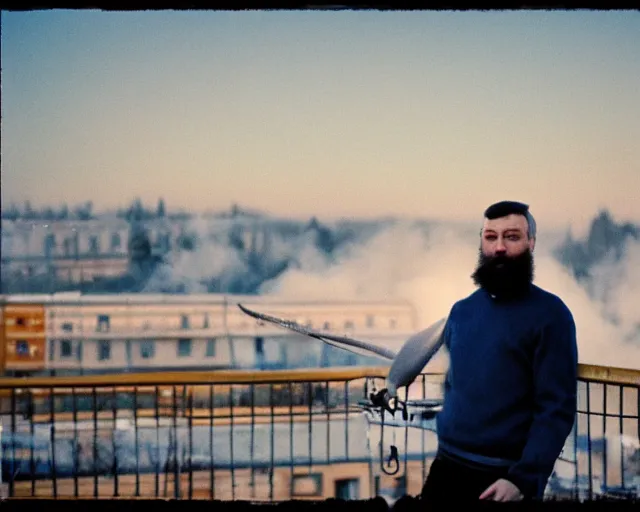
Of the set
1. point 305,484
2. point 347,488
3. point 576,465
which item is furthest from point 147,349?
point 576,465

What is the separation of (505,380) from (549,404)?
148 mm

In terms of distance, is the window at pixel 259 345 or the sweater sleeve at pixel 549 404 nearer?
the sweater sleeve at pixel 549 404

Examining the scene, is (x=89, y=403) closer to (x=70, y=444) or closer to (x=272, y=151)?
(x=70, y=444)

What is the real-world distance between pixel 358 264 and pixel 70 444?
1450mm

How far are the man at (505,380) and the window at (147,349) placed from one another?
1307 millimetres

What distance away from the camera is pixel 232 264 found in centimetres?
318

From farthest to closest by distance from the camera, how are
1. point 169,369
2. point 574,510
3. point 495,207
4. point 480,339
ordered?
point 169,369
point 574,510
point 495,207
point 480,339

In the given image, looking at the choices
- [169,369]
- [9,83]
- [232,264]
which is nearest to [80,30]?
[9,83]

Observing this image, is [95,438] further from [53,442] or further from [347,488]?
[347,488]

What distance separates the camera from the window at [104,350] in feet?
10.8

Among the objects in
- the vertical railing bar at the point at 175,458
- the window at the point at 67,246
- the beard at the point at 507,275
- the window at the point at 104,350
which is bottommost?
the vertical railing bar at the point at 175,458

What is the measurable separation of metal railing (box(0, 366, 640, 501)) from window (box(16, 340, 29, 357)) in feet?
0.35

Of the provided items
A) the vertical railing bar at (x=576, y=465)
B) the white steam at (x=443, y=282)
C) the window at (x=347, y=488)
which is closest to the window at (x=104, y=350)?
the white steam at (x=443, y=282)

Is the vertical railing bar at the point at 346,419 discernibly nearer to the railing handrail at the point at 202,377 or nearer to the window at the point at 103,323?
the railing handrail at the point at 202,377
